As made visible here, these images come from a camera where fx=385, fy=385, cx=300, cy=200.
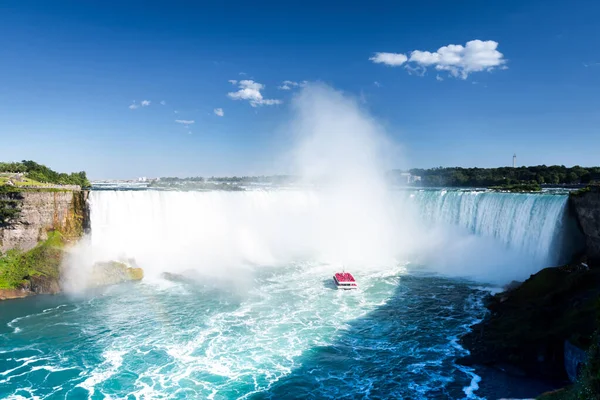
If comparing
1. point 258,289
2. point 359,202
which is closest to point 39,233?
point 258,289

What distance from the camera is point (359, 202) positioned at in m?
45.5

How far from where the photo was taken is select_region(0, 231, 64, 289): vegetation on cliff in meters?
23.5

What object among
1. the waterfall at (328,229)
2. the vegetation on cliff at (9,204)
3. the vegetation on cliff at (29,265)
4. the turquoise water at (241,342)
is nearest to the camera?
the turquoise water at (241,342)

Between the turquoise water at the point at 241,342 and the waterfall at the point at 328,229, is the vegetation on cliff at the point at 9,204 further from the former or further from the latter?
the turquoise water at the point at 241,342

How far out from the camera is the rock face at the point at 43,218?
82.0ft

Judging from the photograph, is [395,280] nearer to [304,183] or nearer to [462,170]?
[304,183]

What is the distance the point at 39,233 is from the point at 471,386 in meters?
26.9

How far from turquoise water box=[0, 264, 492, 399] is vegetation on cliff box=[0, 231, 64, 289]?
1828 millimetres

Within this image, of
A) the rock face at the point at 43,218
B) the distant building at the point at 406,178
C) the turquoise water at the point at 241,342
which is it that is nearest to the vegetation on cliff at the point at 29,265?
the rock face at the point at 43,218

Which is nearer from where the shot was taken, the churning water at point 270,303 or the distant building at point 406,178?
the churning water at point 270,303

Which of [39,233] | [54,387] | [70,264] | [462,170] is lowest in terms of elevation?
[54,387]

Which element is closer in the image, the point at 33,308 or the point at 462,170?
the point at 33,308

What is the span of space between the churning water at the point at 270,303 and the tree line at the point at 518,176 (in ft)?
86.8

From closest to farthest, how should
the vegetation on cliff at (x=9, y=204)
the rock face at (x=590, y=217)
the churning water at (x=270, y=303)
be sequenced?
the churning water at (x=270, y=303), the rock face at (x=590, y=217), the vegetation on cliff at (x=9, y=204)
